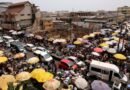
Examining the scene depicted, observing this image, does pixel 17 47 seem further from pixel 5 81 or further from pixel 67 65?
pixel 5 81

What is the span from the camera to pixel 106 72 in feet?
57.6

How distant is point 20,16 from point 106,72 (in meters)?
30.5

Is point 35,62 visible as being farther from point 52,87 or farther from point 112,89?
point 112,89

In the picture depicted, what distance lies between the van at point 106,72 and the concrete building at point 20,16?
90.8 feet

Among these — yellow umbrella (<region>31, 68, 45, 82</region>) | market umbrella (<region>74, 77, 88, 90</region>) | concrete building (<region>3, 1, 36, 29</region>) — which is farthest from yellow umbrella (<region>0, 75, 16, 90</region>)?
concrete building (<region>3, 1, 36, 29</region>)

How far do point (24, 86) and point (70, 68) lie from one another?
22.0ft

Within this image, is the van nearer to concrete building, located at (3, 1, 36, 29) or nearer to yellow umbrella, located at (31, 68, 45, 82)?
yellow umbrella, located at (31, 68, 45, 82)

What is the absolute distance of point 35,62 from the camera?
60.9 feet

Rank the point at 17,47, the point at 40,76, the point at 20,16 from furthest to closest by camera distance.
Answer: the point at 20,16 → the point at 17,47 → the point at 40,76

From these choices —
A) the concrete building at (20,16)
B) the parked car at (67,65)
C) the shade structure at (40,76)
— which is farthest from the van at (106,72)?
the concrete building at (20,16)

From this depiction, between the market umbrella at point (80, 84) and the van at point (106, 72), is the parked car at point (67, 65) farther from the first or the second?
the market umbrella at point (80, 84)

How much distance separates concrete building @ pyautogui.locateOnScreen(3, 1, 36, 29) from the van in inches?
1089

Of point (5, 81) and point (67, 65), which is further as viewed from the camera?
point (67, 65)

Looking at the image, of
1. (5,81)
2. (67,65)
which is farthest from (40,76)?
(67,65)
